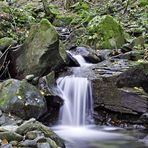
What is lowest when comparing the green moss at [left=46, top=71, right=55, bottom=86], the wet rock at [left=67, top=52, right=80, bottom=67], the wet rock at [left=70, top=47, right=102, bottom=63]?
the green moss at [left=46, top=71, right=55, bottom=86]

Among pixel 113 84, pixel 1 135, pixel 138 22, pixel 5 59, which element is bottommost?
pixel 1 135

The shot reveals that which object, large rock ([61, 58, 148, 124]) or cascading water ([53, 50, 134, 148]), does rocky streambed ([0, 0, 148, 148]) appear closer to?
large rock ([61, 58, 148, 124])

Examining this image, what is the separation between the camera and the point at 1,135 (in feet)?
20.1

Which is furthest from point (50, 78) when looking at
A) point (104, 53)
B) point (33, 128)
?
point (104, 53)

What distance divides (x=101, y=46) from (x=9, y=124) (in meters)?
6.07

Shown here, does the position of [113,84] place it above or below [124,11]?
below

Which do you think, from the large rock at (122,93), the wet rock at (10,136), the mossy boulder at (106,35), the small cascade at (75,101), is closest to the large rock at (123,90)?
the large rock at (122,93)

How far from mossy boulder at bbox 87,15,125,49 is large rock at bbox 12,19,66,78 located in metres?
3.17

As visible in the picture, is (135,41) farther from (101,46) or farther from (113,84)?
(113,84)

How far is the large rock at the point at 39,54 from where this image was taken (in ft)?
31.4

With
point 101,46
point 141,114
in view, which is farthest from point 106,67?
point 101,46

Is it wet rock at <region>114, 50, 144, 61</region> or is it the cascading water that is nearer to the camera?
the cascading water

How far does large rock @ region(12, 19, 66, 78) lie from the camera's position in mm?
9570

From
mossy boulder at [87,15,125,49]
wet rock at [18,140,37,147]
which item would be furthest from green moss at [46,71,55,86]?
mossy boulder at [87,15,125,49]
